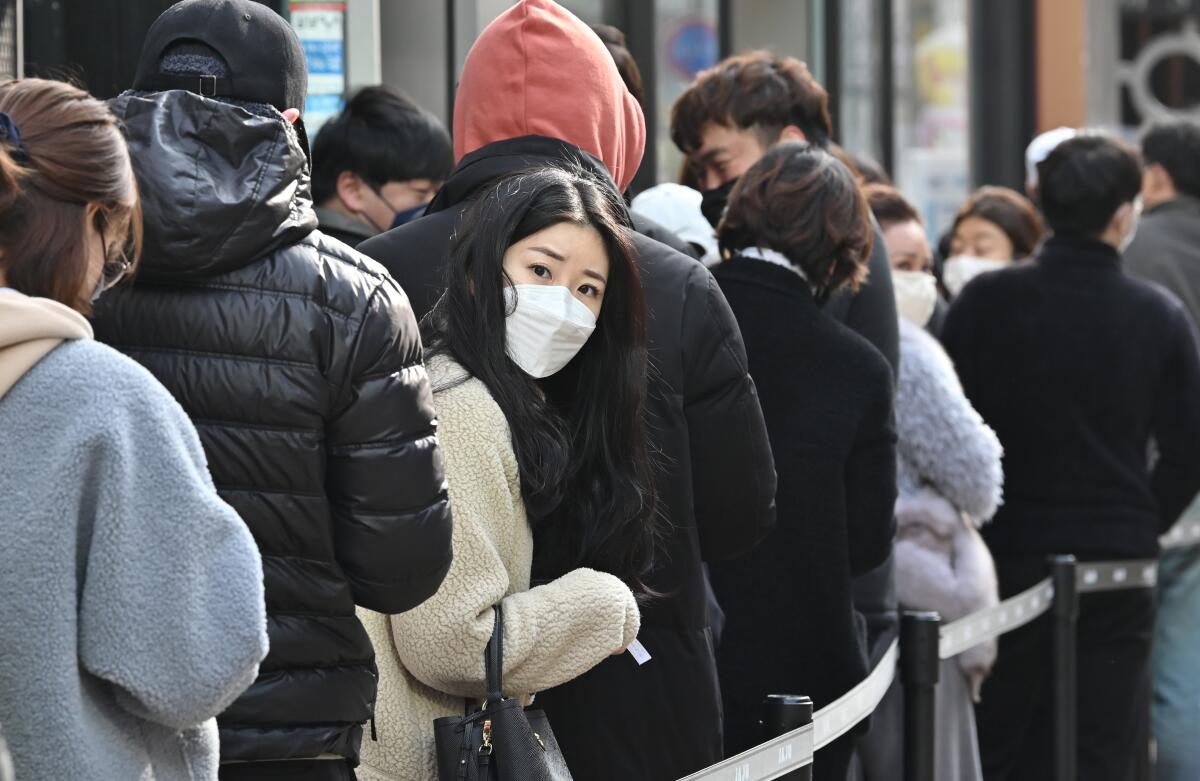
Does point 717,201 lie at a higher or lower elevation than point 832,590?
higher

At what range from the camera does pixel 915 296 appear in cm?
531

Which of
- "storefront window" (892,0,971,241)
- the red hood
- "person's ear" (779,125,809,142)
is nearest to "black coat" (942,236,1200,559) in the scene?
"person's ear" (779,125,809,142)

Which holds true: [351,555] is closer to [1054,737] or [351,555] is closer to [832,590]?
[832,590]

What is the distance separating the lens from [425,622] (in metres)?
2.72

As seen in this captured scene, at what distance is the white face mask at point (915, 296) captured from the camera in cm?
528

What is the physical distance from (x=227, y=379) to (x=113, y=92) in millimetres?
2669

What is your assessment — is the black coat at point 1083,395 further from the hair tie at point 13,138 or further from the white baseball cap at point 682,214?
the hair tie at point 13,138

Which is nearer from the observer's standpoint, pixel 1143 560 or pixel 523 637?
pixel 523 637

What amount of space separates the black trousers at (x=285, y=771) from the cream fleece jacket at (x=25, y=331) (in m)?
0.75

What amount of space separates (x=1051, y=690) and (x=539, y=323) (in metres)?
3.06

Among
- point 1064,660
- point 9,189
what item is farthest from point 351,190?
point 9,189

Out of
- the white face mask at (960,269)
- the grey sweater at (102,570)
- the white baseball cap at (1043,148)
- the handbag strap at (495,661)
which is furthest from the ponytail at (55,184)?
the white face mask at (960,269)

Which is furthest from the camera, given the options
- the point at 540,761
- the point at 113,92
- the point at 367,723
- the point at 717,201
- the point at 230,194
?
the point at 113,92

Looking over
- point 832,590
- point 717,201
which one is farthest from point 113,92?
point 832,590
